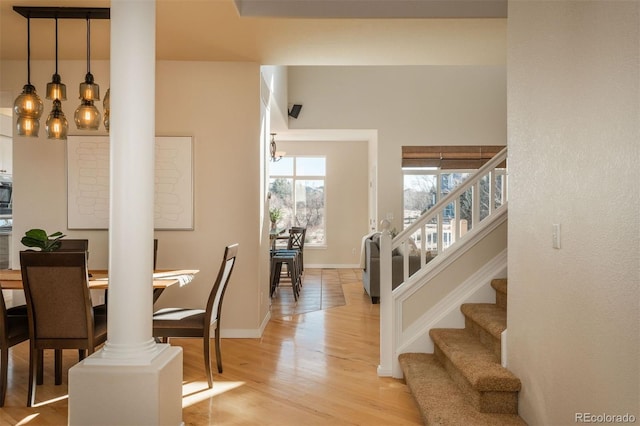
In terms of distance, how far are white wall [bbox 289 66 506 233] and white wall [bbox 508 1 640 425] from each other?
668 cm

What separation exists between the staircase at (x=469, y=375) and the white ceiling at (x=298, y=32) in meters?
2.12

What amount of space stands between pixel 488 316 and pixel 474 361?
0.47 metres

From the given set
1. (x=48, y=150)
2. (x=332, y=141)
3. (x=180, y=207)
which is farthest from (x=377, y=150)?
(x=48, y=150)

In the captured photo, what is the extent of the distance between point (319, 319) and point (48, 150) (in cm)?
341

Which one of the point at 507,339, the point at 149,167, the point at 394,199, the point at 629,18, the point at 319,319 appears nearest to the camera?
the point at 629,18

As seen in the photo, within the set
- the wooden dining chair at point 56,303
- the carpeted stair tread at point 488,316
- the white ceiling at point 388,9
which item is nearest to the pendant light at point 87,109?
the wooden dining chair at point 56,303

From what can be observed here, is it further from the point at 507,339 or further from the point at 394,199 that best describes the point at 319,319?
the point at 394,199

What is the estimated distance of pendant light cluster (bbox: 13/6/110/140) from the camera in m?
3.43

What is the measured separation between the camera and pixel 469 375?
2.82m

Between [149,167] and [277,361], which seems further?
[277,361]

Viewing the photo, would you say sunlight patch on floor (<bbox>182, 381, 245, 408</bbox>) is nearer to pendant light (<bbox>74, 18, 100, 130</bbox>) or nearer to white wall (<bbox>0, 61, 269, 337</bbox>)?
white wall (<bbox>0, 61, 269, 337</bbox>)

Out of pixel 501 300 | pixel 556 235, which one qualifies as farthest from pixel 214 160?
pixel 556 235

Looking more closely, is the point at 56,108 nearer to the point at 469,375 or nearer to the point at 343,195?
the point at 469,375

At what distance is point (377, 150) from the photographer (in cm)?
955
